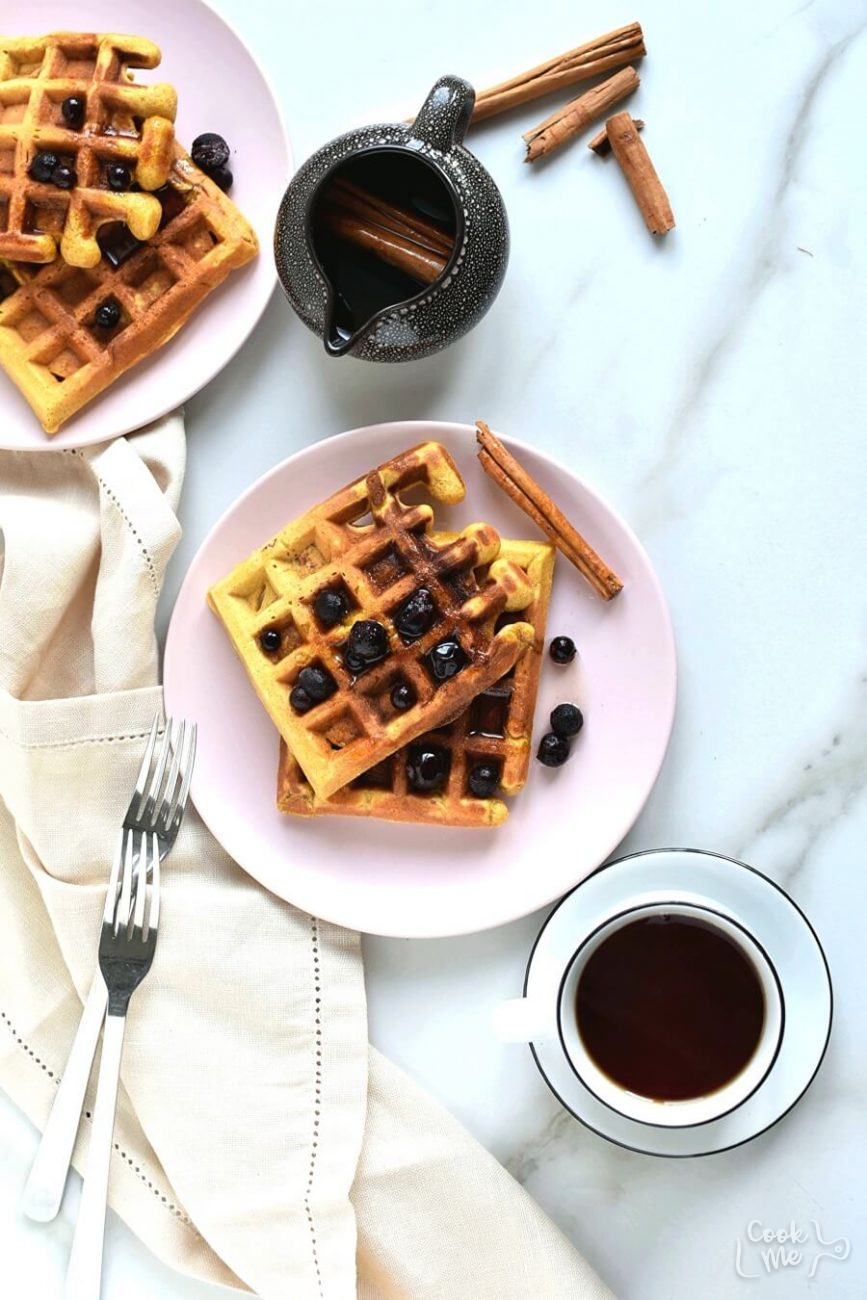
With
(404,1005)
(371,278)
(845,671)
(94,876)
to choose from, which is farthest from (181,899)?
(845,671)

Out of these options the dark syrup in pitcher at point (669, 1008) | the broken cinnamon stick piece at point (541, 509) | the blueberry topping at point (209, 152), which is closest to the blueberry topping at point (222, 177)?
the blueberry topping at point (209, 152)

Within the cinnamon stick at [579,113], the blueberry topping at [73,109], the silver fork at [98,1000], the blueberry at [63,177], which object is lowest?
the silver fork at [98,1000]

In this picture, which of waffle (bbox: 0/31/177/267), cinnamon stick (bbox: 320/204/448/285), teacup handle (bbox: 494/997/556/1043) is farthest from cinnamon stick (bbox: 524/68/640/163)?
teacup handle (bbox: 494/997/556/1043)

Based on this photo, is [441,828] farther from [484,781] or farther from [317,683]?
[317,683]

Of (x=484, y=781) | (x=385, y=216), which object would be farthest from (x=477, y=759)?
(x=385, y=216)

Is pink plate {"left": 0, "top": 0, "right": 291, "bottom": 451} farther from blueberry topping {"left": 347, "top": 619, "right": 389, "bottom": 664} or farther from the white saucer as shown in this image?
the white saucer

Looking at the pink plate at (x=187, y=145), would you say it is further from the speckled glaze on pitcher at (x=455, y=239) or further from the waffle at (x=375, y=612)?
the waffle at (x=375, y=612)
